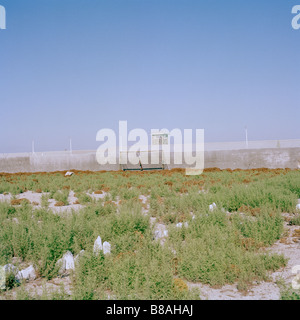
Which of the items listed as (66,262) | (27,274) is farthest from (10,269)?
(66,262)

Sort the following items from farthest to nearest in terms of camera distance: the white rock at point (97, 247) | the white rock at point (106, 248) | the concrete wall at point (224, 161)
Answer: the concrete wall at point (224, 161) → the white rock at point (106, 248) → the white rock at point (97, 247)

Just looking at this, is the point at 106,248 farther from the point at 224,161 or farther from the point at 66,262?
the point at 224,161

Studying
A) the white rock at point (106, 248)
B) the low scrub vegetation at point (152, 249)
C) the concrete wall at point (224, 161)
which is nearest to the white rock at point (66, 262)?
the low scrub vegetation at point (152, 249)

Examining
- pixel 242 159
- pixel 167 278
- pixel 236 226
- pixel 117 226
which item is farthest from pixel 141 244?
pixel 242 159

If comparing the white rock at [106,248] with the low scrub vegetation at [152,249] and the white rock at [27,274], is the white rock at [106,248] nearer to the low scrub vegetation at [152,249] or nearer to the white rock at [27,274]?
the low scrub vegetation at [152,249]

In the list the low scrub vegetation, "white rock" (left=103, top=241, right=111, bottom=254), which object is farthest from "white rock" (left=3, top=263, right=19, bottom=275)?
"white rock" (left=103, top=241, right=111, bottom=254)

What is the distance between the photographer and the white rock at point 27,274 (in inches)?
153

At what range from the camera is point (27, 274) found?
395 cm

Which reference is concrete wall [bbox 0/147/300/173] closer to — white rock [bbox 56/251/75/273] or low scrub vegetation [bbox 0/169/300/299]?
low scrub vegetation [bbox 0/169/300/299]

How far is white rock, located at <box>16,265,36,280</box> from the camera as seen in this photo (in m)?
3.88

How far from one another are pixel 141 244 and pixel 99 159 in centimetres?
1598
